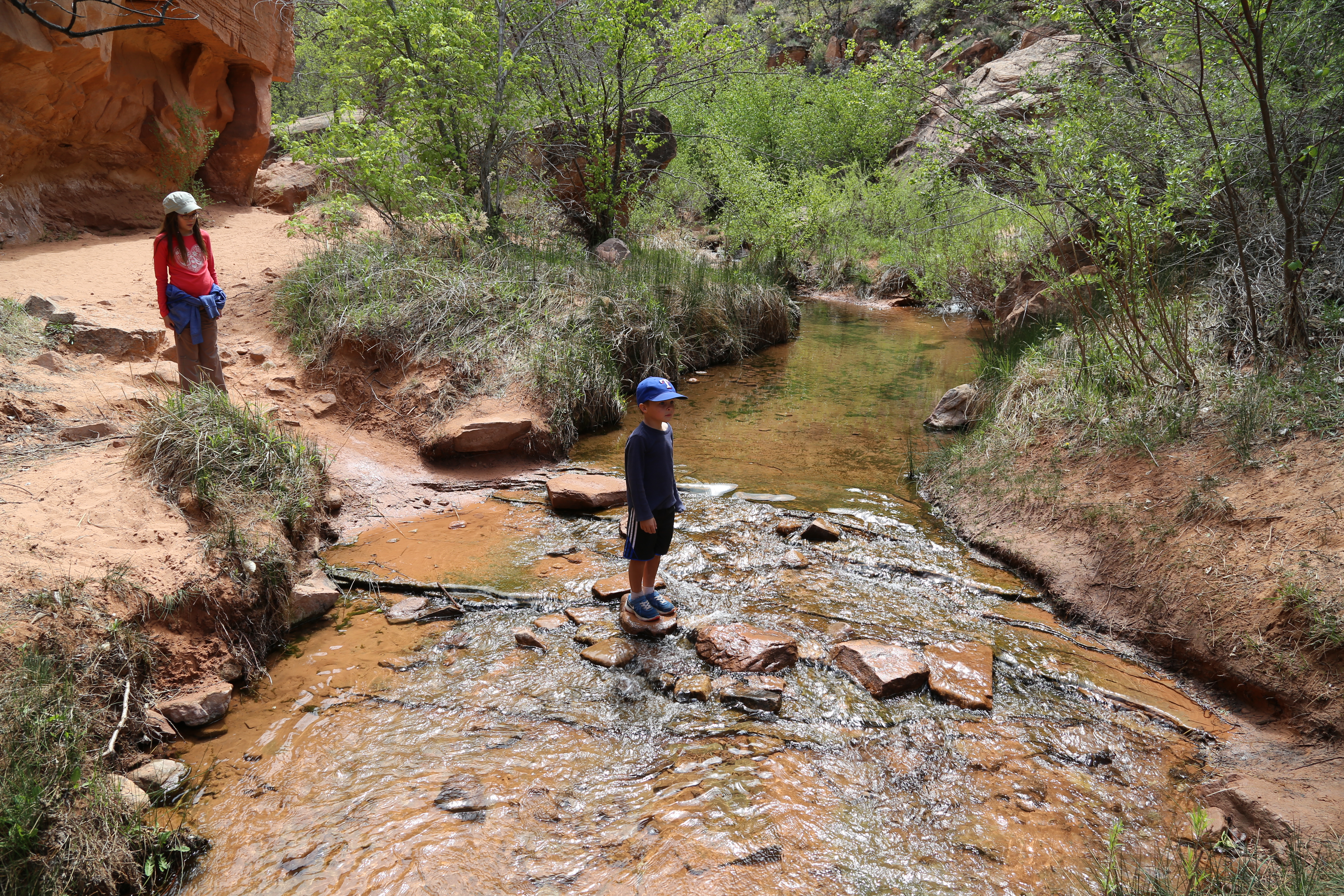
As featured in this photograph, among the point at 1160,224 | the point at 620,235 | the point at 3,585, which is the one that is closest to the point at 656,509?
the point at 3,585

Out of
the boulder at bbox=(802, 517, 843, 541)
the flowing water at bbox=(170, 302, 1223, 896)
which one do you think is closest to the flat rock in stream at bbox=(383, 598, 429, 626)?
the flowing water at bbox=(170, 302, 1223, 896)

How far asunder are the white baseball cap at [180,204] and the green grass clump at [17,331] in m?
1.95

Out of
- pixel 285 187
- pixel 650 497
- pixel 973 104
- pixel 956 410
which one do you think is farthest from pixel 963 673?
pixel 285 187

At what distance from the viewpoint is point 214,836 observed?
284 centimetres

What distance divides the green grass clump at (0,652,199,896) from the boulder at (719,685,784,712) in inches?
93.1

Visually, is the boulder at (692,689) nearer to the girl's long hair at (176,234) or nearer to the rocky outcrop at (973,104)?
the girl's long hair at (176,234)

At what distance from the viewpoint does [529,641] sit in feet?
13.7

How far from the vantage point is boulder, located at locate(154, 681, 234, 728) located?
338cm

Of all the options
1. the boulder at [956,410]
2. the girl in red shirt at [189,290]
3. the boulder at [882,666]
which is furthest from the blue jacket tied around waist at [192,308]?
the boulder at [956,410]

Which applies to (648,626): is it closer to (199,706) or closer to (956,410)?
(199,706)

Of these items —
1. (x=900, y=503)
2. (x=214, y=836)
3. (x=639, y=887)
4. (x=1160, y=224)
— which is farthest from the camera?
(x=900, y=503)

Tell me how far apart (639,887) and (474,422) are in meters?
5.00

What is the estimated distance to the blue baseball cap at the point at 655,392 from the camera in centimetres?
416

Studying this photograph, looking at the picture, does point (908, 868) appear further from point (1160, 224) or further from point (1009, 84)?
point (1009, 84)
